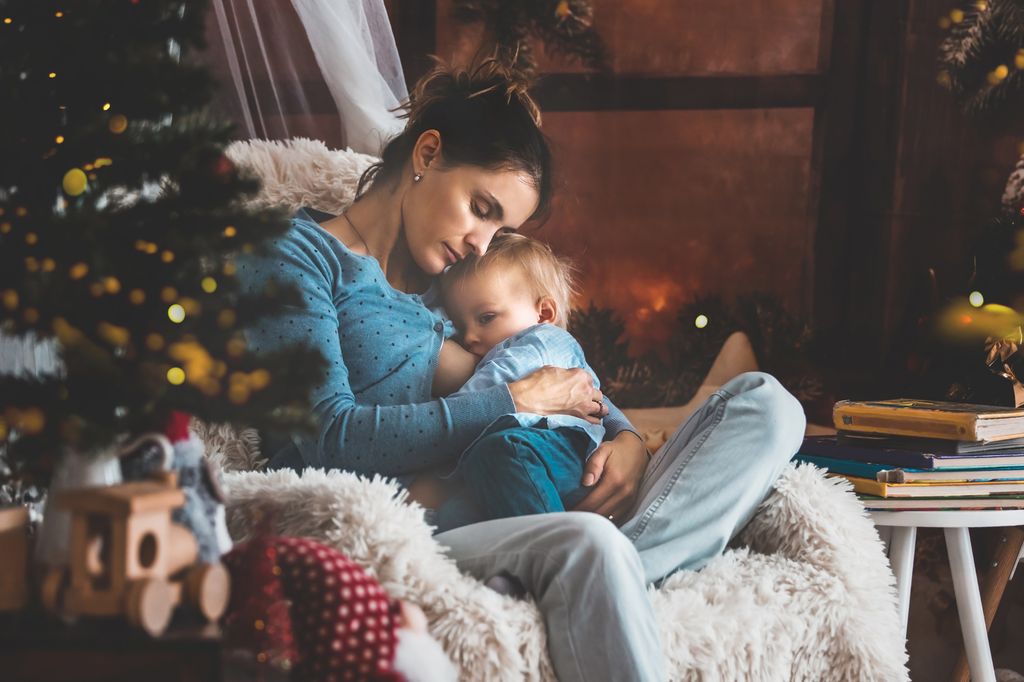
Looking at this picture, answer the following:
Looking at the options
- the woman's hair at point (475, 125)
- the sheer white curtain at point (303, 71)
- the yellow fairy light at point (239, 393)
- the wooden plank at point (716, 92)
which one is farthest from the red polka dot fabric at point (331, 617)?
the wooden plank at point (716, 92)

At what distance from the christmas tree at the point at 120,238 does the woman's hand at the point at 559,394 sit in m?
0.60

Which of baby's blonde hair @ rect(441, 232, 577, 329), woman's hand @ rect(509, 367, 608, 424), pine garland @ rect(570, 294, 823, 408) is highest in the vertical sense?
baby's blonde hair @ rect(441, 232, 577, 329)

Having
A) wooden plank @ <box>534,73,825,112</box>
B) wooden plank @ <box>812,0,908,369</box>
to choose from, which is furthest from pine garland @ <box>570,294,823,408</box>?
wooden plank @ <box>534,73,825,112</box>

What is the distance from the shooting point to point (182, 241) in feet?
2.98

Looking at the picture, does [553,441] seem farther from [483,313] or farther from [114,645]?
[114,645]

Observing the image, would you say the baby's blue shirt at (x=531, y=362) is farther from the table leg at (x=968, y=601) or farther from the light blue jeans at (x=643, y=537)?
the table leg at (x=968, y=601)

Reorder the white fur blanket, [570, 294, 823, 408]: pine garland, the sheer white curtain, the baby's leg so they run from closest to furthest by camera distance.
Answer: the white fur blanket
the baby's leg
the sheer white curtain
[570, 294, 823, 408]: pine garland

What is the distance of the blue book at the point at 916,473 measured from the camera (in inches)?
64.5

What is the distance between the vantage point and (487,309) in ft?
5.34

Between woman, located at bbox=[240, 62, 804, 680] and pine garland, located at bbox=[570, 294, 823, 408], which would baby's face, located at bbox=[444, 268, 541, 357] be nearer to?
woman, located at bbox=[240, 62, 804, 680]

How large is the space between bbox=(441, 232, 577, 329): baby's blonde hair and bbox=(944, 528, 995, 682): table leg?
0.71 m

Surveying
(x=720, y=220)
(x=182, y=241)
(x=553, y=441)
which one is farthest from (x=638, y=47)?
(x=182, y=241)

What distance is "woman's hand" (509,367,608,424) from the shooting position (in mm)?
1522

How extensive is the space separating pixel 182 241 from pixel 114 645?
0.33 metres
